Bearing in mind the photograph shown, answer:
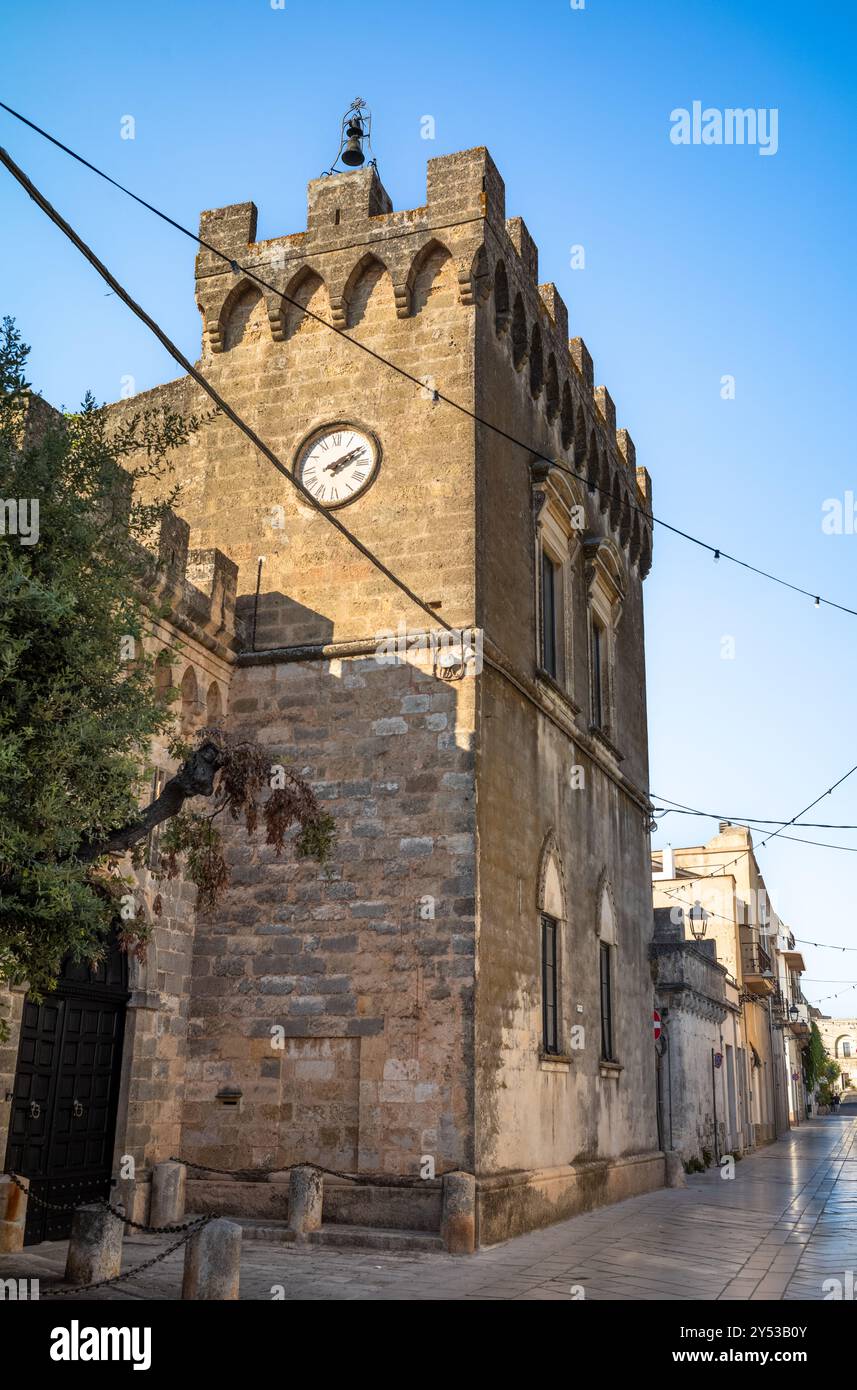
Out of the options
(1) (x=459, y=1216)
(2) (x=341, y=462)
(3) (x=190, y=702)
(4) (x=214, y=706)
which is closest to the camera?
(1) (x=459, y=1216)

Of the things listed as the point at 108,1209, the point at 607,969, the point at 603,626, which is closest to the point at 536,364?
the point at 603,626

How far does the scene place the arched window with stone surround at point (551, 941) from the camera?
512 inches

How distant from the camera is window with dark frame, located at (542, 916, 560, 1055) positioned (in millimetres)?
13031

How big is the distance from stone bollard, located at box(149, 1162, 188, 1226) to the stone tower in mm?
285

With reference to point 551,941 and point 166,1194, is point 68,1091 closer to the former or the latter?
point 166,1194

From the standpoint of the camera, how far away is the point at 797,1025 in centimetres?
5375

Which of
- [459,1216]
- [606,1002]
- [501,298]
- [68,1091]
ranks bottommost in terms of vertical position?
[459,1216]

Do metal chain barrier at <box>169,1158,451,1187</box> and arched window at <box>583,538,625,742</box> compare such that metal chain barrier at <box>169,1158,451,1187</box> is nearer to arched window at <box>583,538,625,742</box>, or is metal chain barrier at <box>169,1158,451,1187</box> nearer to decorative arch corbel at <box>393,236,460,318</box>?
arched window at <box>583,538,625,742</box>

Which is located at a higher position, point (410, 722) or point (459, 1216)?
point (410, 722)

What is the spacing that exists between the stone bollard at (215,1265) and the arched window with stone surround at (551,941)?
6109 millimetres

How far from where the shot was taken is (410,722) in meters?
11.8

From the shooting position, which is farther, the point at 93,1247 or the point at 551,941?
the point at 551,941

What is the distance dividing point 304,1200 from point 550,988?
12.9 feet
